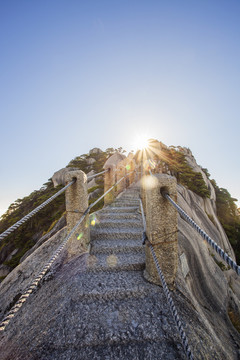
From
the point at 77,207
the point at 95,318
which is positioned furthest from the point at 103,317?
the point at 77,207

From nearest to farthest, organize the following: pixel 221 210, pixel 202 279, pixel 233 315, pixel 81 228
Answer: pixel 81 228 < pixel 233 315 < pixel 202 279 < pixel 221 210

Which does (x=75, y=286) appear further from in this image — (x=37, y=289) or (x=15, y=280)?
(x=15, y=280)

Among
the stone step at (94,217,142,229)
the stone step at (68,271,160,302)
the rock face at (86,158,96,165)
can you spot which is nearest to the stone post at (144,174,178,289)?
the stone step at (68,271,160,302)

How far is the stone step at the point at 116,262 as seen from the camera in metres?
2.73

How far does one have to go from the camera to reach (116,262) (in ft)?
9.53

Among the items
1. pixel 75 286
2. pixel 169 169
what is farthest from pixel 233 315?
pixel 169 169

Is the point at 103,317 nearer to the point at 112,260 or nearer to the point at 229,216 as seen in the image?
the point at 112,260

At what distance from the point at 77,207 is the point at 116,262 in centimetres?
137

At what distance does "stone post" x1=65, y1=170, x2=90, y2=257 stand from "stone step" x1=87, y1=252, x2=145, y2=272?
0.40 metres

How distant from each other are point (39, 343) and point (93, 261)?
132 cm

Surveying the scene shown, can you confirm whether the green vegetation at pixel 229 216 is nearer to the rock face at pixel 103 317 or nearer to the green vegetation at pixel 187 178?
the green vegetation at pixel 187 178

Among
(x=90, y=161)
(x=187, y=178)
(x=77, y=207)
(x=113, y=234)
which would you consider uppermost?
(x=90, y=161)

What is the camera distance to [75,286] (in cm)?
228

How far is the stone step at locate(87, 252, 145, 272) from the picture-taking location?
2.73m
